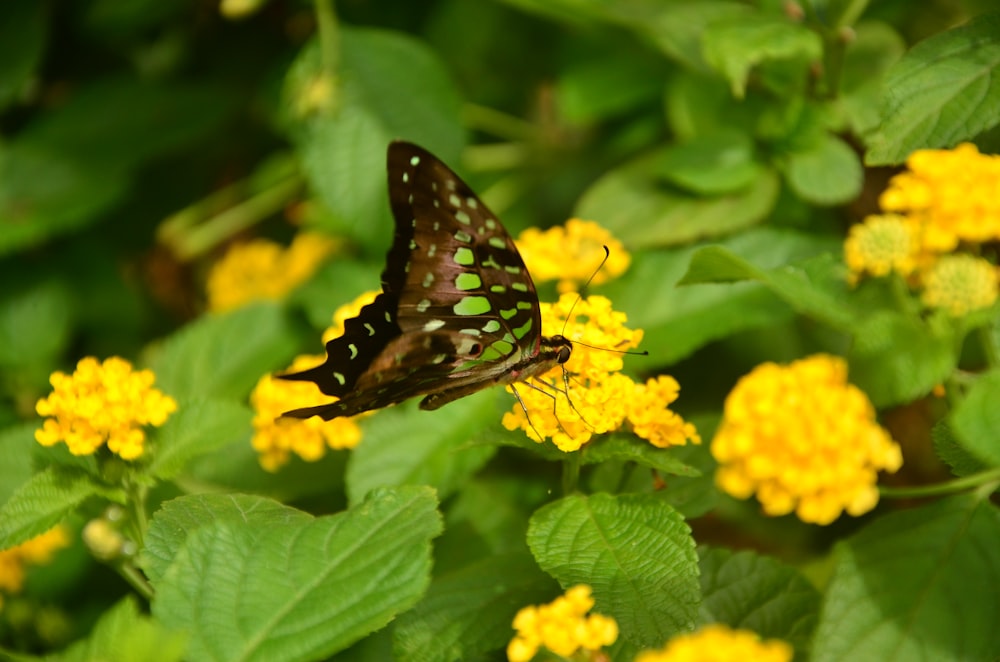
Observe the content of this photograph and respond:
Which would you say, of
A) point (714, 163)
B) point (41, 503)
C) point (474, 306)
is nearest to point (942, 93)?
point (714, 163)

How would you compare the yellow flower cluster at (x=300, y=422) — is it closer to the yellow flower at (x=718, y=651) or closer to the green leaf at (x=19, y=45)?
the yellow flower at (x=718, y=651)

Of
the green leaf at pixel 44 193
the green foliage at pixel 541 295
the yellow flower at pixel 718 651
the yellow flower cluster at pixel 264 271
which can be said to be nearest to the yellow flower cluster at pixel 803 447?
the green foliage at pixel 541 295

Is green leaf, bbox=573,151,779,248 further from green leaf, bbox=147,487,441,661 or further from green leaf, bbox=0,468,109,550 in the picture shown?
green leaf, bbox=0,468,109,550

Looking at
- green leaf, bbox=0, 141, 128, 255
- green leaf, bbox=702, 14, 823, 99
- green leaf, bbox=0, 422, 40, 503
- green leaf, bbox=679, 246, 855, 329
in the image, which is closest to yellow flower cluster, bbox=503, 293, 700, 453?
green leaf, bbox=679, 246, 855, 329

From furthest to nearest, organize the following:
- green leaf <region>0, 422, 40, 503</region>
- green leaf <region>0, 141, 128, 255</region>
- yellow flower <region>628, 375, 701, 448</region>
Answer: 1. green leaf <region>0, 141, 128, 255</region>
2. green leaf <region>0, 422, 40, 503</region>
3. yellow flower <region>628, 375, 701, 448</region>

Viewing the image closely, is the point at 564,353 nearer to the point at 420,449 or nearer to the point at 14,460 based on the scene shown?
the point at 420,449

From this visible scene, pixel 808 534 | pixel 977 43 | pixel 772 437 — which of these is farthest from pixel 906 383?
pixel 808 534
